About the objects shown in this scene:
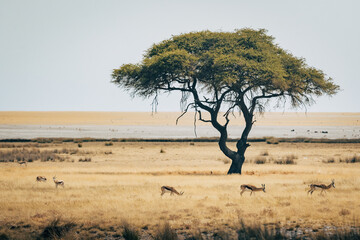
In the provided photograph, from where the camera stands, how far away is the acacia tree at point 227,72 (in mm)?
28578

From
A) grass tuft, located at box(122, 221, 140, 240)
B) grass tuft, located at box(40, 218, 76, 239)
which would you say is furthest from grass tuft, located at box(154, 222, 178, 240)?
grass tuft, located at box(40, 218, 76, 239)

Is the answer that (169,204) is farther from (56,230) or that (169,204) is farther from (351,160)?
(351,160)

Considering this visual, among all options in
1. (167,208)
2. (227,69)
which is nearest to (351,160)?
(227,69)

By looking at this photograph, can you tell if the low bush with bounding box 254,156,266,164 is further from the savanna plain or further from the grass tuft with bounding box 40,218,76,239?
the grass tuft with bounding box 40,218,76,239

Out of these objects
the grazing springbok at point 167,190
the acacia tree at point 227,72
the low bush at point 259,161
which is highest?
the acacia tree at point 227,72

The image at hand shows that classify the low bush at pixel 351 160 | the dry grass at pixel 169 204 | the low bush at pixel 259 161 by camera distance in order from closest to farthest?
the dry grass at pixel 169 204 → the low bush at pixel 351 160 → the low bush at pixel 259 161

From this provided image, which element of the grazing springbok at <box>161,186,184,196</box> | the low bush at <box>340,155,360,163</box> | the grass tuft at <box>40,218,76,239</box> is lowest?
the low bush at <box>340,155,360,163</box>

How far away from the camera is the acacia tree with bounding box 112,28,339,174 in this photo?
28.6 m

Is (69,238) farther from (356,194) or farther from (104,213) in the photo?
(356,194)

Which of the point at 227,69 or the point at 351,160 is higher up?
the point at 227,69

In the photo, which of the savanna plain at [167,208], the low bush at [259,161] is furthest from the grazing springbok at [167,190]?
the low bush at [259,161]

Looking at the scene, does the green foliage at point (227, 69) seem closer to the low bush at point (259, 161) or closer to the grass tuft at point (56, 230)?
the low bush at point (259, 161)

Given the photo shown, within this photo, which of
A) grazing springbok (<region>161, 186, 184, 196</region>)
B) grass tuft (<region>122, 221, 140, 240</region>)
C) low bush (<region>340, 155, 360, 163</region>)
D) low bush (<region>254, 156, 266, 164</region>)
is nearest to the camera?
grass tuft (<region>122, 221, 140, 240</region>)

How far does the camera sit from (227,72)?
2814 cm
